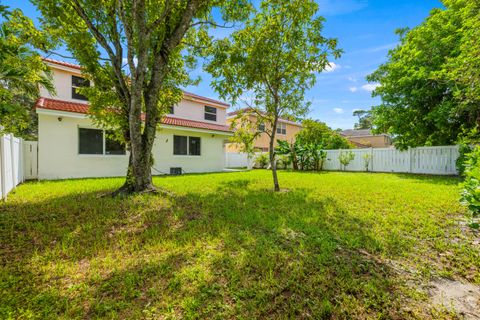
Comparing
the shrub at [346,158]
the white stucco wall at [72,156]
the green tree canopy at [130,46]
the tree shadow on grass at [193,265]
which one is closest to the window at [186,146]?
the white stucco wall at [72,156]

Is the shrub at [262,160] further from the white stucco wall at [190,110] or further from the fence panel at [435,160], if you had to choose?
the fence panel at [435,160]

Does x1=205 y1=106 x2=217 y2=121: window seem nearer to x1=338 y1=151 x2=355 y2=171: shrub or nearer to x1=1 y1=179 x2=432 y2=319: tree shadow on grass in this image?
x1=338 y1=151 x2=355 y2=171: shrub

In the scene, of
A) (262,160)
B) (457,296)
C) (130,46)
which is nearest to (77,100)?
(130,46)

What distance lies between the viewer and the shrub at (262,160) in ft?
64.4

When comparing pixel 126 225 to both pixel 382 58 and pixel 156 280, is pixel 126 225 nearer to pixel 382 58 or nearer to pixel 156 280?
pixel 156 280

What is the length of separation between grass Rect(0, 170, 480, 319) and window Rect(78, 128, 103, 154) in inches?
229

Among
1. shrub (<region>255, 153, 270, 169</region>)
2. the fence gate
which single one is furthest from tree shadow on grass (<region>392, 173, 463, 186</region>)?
the fence gate

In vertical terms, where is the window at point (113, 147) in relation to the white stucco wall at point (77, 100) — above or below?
below

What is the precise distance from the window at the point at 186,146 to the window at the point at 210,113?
318 centimetres

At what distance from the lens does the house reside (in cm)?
962

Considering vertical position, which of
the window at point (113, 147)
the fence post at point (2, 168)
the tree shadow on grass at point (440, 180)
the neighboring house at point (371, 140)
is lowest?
the tree shadow on grass at point (440, 180)

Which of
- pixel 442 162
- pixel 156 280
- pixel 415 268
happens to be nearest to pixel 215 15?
pixel 156 280

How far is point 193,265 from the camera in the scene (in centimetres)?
279

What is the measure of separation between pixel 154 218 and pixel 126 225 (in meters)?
0.55
